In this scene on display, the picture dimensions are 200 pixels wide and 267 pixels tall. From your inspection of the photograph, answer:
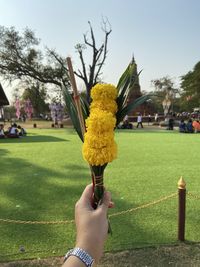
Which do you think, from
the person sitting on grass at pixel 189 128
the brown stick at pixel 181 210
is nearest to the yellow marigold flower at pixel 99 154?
the brown stick at pixel 181 210

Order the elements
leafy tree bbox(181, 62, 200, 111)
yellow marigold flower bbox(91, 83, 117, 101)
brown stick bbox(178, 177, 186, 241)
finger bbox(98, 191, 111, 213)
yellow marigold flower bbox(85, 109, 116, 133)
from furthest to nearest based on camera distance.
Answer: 1. leafy tree bbox(181, 62, 200, 111)
2. brown stick bbox(178, 177, 186, 241)
3. yellow marigold flower bbox(91, 83, 117, 101)
4. yellow marigold flower bbox(85, 109, 116, 133)
5. finger bbox(98, 191, 111, 213)

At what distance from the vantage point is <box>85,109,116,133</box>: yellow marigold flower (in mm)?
1849

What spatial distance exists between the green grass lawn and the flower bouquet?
2.89m

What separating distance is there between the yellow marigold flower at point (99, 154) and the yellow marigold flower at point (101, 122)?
10 cm

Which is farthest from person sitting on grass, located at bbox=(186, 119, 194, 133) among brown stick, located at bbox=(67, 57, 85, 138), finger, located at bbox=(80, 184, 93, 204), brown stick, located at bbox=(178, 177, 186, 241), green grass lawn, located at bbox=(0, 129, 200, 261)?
finger, located at bbox=(80, 184, 93, 204)

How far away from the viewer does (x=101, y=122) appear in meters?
1.85

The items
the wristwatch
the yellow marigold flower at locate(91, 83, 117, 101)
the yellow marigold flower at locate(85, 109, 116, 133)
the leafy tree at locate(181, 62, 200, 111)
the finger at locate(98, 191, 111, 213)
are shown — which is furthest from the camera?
the leafy tree at locate(181, 62, 200, 111)

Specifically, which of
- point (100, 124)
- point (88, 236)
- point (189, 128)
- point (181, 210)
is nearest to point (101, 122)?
point (100, 124)

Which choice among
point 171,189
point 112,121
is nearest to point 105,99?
point 112,121

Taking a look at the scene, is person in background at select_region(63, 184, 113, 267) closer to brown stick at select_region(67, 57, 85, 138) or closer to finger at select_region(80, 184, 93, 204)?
finger at select_region(80, 184, 93, 204)

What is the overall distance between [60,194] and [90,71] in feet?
93.1

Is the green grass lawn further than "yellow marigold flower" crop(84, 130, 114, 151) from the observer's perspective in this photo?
Yes

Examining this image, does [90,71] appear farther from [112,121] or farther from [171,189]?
[112,121]

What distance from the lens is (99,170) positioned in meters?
1.93
